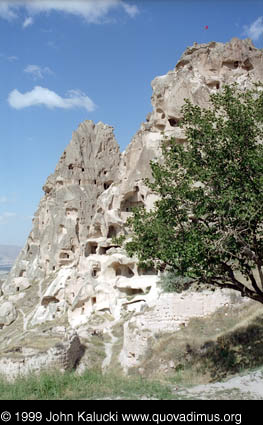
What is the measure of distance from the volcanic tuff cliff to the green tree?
7120 mm

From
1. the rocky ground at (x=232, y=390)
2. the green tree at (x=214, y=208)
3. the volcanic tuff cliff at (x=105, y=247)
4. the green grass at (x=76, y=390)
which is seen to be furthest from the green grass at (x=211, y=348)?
the green tree at (x=214, y=208)

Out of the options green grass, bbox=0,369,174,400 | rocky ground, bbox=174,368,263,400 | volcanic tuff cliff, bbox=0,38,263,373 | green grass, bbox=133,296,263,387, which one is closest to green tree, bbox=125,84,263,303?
rocky ground, bbox=174,368,263,400

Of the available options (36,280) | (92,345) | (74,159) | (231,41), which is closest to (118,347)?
(92,345)

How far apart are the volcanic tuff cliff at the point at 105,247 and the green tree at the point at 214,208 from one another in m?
7.12

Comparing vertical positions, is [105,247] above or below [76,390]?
above

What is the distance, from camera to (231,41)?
34156 mm

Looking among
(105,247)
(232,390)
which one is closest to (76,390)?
(232,390)

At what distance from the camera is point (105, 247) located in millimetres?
36156

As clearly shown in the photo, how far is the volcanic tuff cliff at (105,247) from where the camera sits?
15.9 meters

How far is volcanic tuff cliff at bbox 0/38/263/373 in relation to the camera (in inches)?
626

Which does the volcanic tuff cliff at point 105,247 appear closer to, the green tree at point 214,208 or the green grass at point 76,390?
the green grass at point 76,390

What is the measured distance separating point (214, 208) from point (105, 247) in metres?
28.0

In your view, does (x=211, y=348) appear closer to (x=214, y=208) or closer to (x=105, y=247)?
(x=214, y=208)

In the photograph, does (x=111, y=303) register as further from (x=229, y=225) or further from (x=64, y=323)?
(x=229, y=225)
